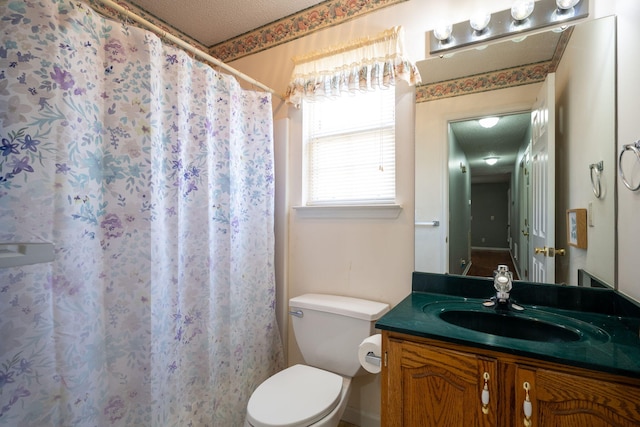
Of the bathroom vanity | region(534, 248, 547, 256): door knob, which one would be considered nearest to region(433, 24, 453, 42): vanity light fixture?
region(534, 248, 547, 256): door knob

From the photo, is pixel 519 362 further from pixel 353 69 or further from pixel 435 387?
pixel 353 69

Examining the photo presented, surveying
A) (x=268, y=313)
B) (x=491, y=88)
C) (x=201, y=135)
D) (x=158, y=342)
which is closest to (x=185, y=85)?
(x=201, y=135)

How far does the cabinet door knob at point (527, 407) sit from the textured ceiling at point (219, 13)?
2142 mm

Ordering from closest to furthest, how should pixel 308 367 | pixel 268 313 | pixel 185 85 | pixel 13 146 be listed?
1. pixel 13 146
2. pixel 185 85
3. pixel 308 367
4. pixel 268 313

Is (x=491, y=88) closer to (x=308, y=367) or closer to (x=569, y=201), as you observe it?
(x=569, y=201)

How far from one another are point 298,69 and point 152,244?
4.36 feet

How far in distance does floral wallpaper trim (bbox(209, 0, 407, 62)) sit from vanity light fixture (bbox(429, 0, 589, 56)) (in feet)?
1.21

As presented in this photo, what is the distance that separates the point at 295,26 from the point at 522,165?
162 cm

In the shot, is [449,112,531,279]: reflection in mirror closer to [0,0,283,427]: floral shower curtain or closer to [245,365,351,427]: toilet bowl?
[245,365,351,427]: toilet bowl

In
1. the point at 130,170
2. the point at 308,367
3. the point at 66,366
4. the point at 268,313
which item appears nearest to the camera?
the point at 66,366

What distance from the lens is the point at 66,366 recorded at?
3.19ft

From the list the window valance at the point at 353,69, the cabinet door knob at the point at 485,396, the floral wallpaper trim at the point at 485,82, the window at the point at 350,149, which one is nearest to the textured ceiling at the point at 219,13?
the window valance at the point at 353,69

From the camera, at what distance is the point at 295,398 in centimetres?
126

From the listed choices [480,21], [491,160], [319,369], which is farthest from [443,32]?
[319,369]
